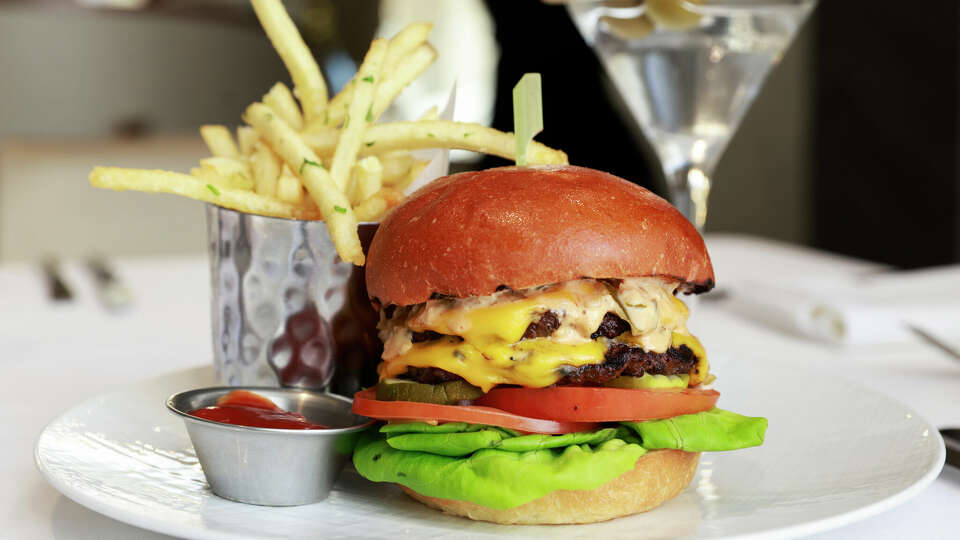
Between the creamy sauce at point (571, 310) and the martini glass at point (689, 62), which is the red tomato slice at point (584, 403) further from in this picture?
the martini glass at point (689, 62)

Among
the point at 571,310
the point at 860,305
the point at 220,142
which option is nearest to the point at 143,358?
the point at 220,142

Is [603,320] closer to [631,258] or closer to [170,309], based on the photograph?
[631,258]

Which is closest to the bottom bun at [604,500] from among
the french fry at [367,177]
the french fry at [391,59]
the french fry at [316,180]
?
the french fry at [316,180]

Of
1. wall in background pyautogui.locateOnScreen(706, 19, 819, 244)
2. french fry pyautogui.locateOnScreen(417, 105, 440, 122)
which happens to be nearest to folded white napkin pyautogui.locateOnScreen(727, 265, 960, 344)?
french fry pyautogui.locateOnScreen(417, 105, 440, 122)

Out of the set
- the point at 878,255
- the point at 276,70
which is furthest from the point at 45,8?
the point at 878,255

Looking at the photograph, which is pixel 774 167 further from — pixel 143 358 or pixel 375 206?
pixel 375 206

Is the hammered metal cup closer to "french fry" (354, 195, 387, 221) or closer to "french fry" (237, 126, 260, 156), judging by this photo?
"french fry" (354, 195, 387, 221)
